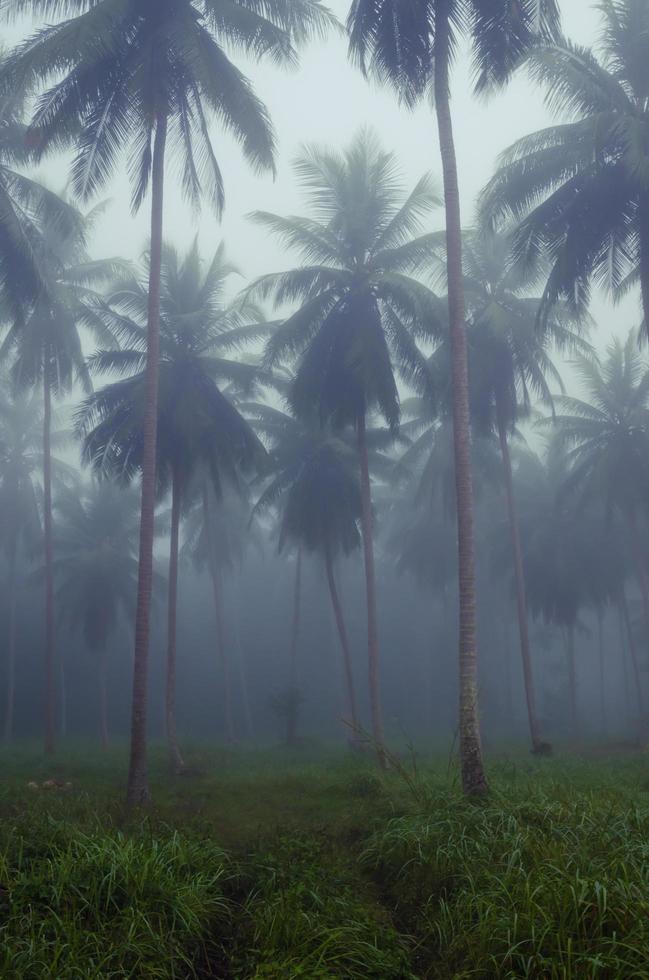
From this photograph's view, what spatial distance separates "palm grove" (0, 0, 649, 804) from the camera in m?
11.8

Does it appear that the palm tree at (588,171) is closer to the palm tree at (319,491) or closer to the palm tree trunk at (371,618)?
the palm tree trunk at (371,618)

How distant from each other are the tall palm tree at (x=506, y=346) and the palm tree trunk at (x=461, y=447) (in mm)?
7722

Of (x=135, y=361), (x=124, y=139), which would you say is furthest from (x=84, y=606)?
(x=124, y=139)

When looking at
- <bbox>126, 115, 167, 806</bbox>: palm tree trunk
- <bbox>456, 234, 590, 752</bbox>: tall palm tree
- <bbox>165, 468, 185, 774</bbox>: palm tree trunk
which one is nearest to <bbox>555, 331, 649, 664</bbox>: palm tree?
<bbox>456, 234, 590, 752</bbox>: tall palm tree

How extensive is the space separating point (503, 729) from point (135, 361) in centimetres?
2194

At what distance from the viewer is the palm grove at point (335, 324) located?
38.7 ft

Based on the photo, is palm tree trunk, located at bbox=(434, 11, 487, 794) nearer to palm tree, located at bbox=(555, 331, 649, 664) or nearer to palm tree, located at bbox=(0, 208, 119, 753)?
palm tree, located at bbox=(0, 208, 119, 753)

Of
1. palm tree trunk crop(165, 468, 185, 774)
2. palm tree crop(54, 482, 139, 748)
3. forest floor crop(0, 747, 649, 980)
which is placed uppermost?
palm tree crop(54, 482, 139, 748)

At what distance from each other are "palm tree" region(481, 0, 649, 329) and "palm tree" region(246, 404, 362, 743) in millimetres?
7611

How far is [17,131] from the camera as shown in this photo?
16.7m

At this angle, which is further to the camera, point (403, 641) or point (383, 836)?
point (403, 641)

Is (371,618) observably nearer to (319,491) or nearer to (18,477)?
(319,491)

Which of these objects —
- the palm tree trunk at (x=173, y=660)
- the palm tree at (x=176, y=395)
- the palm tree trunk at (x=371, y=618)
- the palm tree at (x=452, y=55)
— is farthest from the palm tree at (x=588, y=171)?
the palm tree trunk at (x=173, y=660)

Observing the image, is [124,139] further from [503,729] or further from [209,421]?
[503,729]
